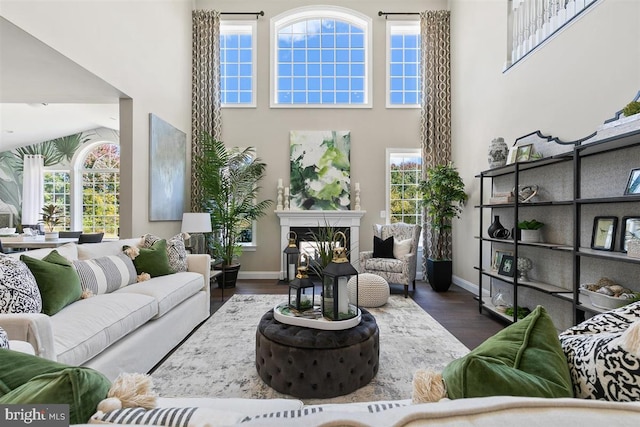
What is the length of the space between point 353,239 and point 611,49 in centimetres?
382

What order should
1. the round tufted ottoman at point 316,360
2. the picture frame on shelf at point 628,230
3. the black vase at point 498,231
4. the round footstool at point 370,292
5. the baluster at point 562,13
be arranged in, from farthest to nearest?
the round footstool at point 370,292, the black vase at point 498,231, the baluster at point 562,13, the picture frame on shelf at point 628,230, the round tufted ottoman at point 316,360

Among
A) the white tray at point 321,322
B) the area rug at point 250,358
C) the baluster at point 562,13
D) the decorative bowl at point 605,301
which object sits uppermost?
the baluster at point 562,13

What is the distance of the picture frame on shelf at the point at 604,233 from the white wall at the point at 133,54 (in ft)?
14.9

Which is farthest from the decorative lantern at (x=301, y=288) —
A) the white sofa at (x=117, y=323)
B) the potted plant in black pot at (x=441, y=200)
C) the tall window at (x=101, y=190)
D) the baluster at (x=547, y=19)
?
the tall window at (x=101, y=190)

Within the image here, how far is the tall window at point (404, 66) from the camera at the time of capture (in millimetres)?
5602

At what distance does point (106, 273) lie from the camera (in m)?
2.54

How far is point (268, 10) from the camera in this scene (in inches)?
215

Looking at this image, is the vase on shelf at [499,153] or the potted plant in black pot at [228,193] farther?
the potted plant in black pot at [228,193]

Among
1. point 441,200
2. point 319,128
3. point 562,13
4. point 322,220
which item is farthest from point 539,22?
point 322,220

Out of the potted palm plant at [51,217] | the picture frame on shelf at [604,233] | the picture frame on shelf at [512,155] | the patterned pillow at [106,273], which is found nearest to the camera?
the picture frame on shelf at [604,233]

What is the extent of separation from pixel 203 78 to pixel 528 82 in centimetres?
486

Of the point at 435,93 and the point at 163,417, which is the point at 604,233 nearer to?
the point at 163,417

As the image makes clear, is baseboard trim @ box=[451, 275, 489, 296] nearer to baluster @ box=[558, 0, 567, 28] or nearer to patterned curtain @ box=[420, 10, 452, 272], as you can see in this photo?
patterned curtain @ box=[420, 10, 452, 272]

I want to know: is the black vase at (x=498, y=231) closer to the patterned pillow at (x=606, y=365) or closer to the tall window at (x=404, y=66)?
the patterned pillow at (x=606, y=365)
